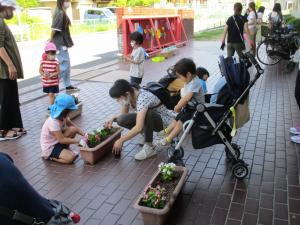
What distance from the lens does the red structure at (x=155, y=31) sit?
11.9 m

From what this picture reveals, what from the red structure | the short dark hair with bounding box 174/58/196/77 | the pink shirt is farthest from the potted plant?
the red structure

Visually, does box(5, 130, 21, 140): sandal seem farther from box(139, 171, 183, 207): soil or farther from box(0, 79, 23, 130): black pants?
box(139, 171, 183, 207): soil

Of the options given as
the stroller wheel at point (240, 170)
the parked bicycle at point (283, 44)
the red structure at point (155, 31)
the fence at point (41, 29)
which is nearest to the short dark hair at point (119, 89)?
the stroller wheel at point (240, 170)

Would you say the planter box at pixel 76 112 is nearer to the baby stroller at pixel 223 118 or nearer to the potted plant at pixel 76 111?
the potted plant at pixel 76 111

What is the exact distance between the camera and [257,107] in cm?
645

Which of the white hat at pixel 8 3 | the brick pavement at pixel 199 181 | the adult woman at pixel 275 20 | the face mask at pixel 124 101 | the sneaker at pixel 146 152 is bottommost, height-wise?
the brick pavement at pixel 199 181

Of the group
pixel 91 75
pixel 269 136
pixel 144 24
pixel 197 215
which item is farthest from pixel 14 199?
pixel 144 24

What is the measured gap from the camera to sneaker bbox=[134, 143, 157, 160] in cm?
443

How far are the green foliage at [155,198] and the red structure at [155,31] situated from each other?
30.6 ft


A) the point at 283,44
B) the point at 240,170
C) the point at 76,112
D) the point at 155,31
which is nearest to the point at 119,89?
the point at 240,170

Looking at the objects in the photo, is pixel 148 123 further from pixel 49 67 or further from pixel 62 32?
pixel 62 32

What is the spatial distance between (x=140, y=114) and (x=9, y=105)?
2257 millimetres

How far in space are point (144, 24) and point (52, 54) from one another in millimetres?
7635

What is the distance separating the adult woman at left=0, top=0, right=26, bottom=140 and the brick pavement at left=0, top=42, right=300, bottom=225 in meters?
0.27
